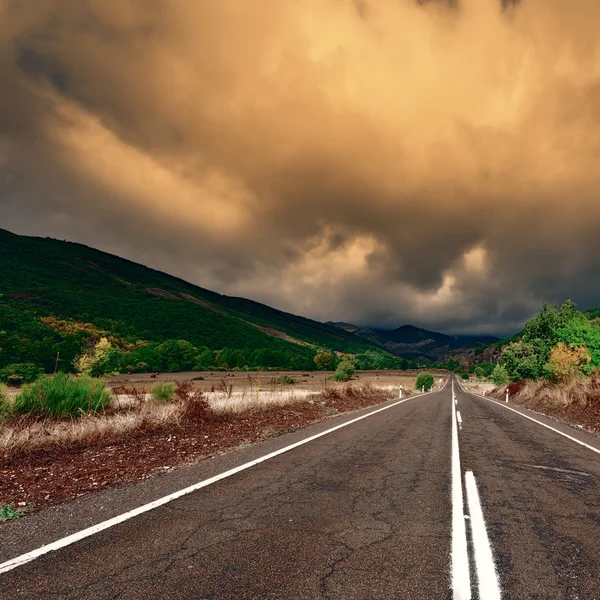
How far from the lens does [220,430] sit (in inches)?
381

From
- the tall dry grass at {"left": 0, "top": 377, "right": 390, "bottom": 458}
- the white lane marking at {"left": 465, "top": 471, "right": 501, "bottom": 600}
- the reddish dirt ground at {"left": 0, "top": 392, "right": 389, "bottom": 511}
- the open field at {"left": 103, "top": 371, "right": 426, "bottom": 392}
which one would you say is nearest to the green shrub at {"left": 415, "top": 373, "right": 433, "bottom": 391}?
the open field at {"left": 103, "top": 371, "right": 426, "bottom": 392}

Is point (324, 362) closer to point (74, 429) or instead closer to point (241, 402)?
point (241, 402)

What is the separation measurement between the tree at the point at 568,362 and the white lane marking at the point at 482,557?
2296cm

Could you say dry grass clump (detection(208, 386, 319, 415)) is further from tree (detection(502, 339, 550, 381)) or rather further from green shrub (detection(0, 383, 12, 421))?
tree (detection(502, 339, 550, 381))

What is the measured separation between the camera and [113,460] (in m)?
6.64

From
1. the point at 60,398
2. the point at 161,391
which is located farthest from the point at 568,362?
the point at 60,398

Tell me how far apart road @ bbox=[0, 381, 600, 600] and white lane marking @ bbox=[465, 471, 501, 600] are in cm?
1

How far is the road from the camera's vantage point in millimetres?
2752

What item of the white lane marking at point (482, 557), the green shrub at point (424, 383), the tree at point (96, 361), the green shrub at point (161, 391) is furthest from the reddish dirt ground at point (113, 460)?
the tree at point (96, 361)

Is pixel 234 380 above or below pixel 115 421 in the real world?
below

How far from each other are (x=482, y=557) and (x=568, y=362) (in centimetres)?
2660

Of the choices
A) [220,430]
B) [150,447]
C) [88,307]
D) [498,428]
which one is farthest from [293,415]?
[88,307]

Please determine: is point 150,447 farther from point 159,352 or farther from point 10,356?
point 159,352

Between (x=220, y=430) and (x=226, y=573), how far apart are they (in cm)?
710
